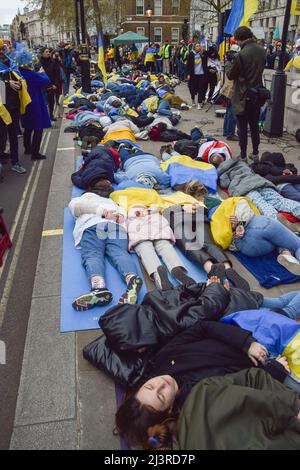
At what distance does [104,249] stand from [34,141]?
496 cm

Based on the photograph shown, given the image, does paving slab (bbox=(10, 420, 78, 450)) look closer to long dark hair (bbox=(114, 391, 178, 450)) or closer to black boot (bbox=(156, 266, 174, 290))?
long dark hair (bbox=(114, 391, 178, 450))

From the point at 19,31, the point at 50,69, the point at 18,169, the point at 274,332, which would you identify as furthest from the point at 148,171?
the point at 19,31

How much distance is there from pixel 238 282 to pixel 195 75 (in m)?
10.8

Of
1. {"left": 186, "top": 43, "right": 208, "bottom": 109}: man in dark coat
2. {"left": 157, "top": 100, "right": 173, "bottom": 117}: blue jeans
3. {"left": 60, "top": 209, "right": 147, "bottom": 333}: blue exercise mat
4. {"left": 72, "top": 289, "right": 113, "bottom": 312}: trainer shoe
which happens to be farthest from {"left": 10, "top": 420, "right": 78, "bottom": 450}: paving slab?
{"left": 186, "top": 43, "right": 208, "bottom": 109}: man in dark coat

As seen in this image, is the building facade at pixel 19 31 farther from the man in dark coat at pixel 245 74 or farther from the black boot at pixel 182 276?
the black boot at pixel 182 276

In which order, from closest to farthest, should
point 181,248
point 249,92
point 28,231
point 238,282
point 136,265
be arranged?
point 238,282 < point 136,265 < point 181,248 < point 28,231 < point 249,92

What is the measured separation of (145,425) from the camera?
2.19 metres

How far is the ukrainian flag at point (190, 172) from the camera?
615cm

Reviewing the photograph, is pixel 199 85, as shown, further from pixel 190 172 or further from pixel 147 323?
pixel 147 323

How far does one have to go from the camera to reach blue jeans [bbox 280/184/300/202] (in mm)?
5507

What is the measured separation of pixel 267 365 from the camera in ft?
8.60

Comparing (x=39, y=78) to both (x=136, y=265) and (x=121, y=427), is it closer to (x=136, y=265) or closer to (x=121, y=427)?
(x=136, y=265)

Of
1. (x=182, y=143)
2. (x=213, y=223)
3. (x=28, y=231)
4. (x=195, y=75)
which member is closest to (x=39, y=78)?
(x=182, y=143)

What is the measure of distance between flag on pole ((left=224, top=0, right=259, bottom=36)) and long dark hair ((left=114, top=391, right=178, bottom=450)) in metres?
8.08
